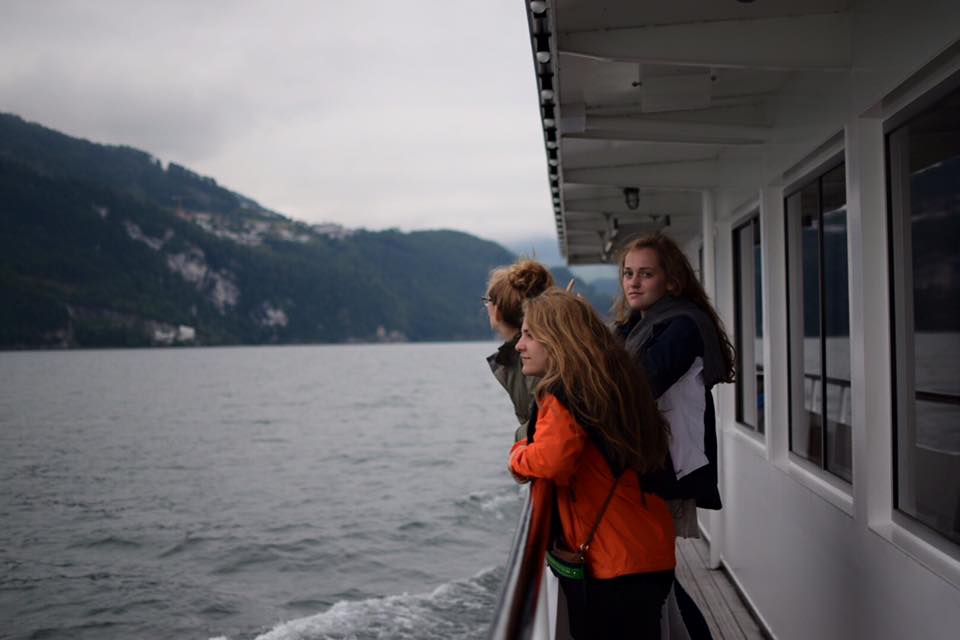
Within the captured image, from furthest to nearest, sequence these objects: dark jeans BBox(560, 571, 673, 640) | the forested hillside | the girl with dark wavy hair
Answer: the forested hillside, the girl with dark wavy hair, dark jeans BBox(560, 571, 673, 640)

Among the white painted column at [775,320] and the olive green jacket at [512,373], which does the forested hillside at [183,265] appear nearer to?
the white painted column at [775,320]

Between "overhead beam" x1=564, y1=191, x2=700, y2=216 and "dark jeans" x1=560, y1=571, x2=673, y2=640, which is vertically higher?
"overhead beam" x1=564, y1=191, x2=700, y2=216

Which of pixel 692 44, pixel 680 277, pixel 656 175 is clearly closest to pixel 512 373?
pixel 680 277

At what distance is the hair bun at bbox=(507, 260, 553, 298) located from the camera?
2754 millimetres

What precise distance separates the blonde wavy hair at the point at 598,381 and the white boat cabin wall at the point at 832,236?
2.46 feet

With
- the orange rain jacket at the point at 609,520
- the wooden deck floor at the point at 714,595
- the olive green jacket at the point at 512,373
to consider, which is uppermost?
the olive green jacket at the point at 512,373

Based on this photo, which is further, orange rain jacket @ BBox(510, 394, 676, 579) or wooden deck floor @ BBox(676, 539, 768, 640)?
wooden deck floor @ BBox(676, 539, 768, 640)

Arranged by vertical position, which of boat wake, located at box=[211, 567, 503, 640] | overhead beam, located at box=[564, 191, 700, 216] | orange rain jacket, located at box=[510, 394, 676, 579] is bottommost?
boat wake, located at box=[211, 567, 503, 640]

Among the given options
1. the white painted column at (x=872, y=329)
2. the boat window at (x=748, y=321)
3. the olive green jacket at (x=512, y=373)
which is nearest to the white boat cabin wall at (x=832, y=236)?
the white painted column at (x=872, y=329)

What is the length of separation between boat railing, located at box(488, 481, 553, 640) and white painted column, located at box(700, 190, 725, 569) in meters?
3.78

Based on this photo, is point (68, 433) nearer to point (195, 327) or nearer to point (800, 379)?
point (800, 379)

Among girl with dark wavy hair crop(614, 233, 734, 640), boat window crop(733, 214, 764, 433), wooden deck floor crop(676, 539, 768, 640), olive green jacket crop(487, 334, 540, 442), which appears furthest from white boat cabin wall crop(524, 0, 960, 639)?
olive green jacket crop(487, 334, 540, 442)

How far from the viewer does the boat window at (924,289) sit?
249 cm

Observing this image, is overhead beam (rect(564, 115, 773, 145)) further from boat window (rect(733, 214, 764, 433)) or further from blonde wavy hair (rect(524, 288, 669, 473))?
blonde wavy hair (rect(524, 288, 669, 473))
